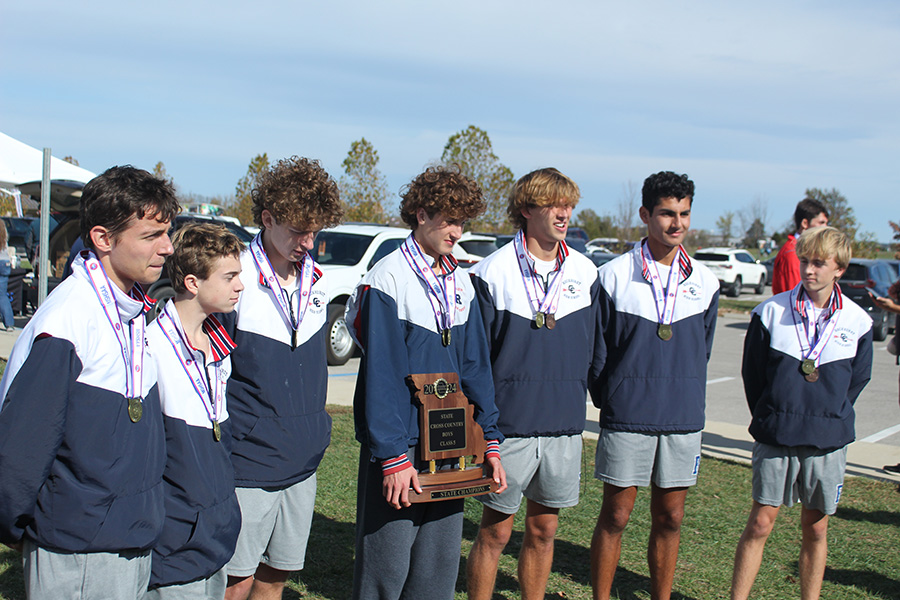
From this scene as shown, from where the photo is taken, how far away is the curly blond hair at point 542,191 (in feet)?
12.2

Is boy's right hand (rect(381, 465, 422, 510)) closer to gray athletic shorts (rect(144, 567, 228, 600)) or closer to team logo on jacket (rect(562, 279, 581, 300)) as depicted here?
gray athletic shorts (rect(144, 567, 228, 600))

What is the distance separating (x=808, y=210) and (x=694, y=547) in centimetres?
279

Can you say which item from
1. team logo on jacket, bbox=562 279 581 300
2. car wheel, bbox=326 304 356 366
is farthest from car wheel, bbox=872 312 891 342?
team logo on jacket, bbox=562 279 581 300

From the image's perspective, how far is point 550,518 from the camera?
3766mm

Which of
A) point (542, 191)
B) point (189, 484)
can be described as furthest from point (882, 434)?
point (189, 484)

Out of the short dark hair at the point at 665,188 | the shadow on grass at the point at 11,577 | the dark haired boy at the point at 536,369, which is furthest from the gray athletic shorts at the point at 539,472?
the shadow on grass at the point at 11,577

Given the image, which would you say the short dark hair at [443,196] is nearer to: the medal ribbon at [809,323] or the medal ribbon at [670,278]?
the medal ribbon at [670,278]

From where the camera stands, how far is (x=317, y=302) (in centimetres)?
320

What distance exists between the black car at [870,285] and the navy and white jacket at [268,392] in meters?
17.8

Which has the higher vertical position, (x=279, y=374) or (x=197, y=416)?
(x=279, y=374)

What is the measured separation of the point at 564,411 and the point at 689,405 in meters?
0.72

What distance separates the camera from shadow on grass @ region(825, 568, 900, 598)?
14.6 feet

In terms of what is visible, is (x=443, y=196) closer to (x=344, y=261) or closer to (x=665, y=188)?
(x=665, y=188)

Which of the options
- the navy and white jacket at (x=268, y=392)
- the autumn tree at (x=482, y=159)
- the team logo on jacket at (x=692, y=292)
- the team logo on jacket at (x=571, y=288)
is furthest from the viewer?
the autumn tree at (x=482, y=159)
